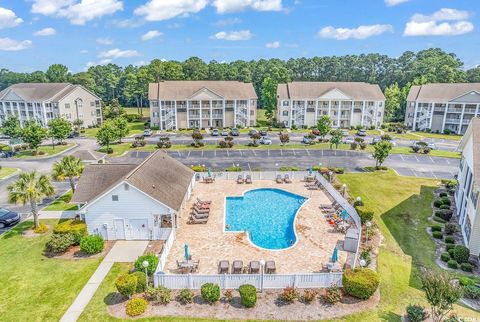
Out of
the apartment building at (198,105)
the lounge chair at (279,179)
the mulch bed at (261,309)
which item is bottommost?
the mulch bed at (261,309)

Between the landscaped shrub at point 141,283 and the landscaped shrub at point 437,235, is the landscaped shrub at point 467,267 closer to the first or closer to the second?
the landscaped shrub at point 437,235

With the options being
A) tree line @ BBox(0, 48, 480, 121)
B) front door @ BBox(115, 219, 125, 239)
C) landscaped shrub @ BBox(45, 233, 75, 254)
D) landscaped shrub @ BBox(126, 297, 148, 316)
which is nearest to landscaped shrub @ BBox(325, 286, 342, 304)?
landscaped shrub @ BBox(126, 297, 148, 316)

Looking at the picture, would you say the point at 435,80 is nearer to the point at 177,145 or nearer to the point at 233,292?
the point at 177,145

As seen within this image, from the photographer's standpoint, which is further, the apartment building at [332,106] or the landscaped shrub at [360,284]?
the apartment building at [332,106]

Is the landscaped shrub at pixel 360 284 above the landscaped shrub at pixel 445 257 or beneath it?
above

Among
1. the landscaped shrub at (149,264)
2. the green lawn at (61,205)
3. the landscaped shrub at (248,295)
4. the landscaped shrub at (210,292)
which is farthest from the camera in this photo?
the green lawn at (61,205)

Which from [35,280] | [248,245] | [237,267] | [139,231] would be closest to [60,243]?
[35,280]

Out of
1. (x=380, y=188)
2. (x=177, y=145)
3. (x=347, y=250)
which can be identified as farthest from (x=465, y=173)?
(x=177, y=145)

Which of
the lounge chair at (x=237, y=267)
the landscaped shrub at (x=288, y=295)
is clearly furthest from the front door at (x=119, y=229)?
the landscaped shrub at (x=288, y=295)
